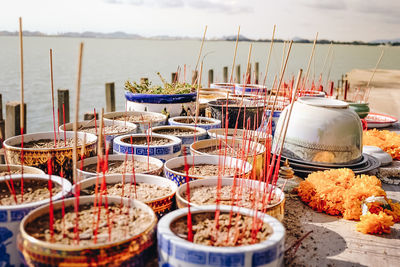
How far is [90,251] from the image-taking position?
118cm

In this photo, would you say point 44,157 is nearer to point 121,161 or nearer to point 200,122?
point 121,161

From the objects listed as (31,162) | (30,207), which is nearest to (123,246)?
(30,207)

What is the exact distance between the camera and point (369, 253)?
6.66ft

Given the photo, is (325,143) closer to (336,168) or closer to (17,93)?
(336,168)

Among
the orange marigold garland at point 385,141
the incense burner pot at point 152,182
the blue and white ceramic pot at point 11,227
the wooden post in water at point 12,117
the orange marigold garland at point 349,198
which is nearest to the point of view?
the blue and white ceramic pot at point 11,227

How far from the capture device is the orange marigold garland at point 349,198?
2262 millimetres

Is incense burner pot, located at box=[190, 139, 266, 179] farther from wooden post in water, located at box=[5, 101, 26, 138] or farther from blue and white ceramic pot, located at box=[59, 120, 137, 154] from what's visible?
wooden post in water, located at box=[5, 101, 26, 138]

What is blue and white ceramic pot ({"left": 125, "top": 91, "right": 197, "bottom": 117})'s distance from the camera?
3443 millimetres

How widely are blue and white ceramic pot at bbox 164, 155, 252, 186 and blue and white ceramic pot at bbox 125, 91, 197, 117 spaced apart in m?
1.30

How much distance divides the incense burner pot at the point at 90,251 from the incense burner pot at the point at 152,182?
28 cm

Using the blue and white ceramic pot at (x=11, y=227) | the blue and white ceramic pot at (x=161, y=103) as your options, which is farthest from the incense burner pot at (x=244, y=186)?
the blue and white ceramic pot at (x=161, y=103)


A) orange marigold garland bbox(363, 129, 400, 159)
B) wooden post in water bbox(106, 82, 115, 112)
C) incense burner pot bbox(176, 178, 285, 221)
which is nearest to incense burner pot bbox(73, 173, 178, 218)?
incense burner pot bbox(176, 178, 285, 221)

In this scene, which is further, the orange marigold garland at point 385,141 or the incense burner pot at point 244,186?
the orange marigold garland at point 385,141

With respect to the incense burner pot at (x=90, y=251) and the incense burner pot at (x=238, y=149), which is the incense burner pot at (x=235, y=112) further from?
the incense burner pot at (x=90, y=251)
